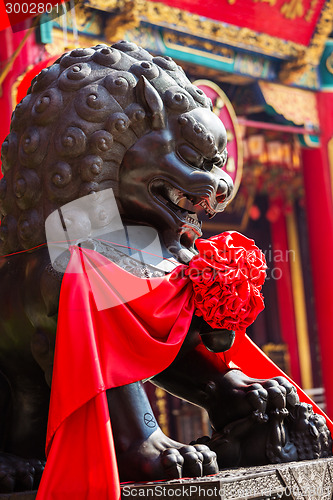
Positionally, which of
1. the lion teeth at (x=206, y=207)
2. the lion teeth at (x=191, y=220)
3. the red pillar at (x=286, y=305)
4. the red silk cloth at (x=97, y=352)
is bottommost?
the red pillar at (x=286, y=305)

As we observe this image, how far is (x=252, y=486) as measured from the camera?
1.11 metres

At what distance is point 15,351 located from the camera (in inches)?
51.7

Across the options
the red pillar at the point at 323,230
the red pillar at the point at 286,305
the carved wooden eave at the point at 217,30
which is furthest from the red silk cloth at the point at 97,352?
the red pillar at the point at 286,305

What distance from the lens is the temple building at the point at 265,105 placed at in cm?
357

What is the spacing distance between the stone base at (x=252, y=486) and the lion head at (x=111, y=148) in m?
0.44

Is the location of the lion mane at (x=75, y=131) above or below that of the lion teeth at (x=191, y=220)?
above

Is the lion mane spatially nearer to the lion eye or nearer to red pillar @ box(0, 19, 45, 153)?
the lion eye

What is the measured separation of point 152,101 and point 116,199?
200 mm

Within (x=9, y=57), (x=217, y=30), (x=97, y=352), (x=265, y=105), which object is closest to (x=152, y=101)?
(x=97, y=352)

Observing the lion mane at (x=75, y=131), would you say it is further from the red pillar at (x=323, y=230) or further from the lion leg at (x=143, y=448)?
the red pillar at (x=323, y=230)

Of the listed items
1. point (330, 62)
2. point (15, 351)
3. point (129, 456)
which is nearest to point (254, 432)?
point (129, 456)

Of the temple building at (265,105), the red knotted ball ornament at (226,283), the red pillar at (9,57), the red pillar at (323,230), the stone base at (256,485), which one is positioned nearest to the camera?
the stone base at (256,485)

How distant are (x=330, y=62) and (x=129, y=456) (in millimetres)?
4324

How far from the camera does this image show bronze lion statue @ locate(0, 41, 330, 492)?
1.26 meters
